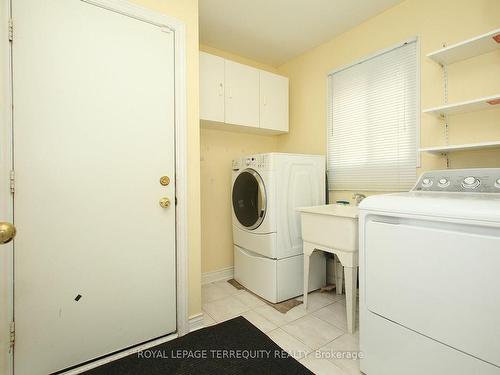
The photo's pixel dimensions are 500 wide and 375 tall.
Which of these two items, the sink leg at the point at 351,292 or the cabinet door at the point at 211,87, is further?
the cabinet door at the point at 211,87

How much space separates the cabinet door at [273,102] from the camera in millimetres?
2592

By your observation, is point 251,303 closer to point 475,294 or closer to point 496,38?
point 475,294

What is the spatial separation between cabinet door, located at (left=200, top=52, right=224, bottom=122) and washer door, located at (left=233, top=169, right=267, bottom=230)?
0.61m

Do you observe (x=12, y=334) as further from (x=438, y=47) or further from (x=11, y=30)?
(x=438, y=47)

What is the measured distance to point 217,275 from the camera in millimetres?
2639

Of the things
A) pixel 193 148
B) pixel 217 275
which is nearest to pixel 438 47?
pixel 193 148

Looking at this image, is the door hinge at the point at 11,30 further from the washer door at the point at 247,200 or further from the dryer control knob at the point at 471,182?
the dryer control knob at the point at 471,182

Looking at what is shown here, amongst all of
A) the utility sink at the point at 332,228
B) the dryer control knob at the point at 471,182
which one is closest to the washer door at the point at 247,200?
the utility sink at the point at 332,228

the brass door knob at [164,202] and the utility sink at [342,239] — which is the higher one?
the brass door knob at [164,202]

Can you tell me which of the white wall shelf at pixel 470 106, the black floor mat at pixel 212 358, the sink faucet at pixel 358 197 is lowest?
the black floor mat at pixel 212 358

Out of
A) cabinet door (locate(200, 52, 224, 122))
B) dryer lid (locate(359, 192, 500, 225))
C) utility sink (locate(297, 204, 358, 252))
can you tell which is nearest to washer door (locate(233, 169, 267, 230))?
utility sink (locate(297, 204, 358, 252))

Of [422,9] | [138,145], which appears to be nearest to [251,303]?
[138,145]

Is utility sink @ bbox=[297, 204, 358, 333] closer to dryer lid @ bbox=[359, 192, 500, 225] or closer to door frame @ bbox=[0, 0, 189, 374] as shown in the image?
dryer lid @ bbox=[359, 192, 500, 225]

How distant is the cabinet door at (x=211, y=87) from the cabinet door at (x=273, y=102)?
1.55 feet
